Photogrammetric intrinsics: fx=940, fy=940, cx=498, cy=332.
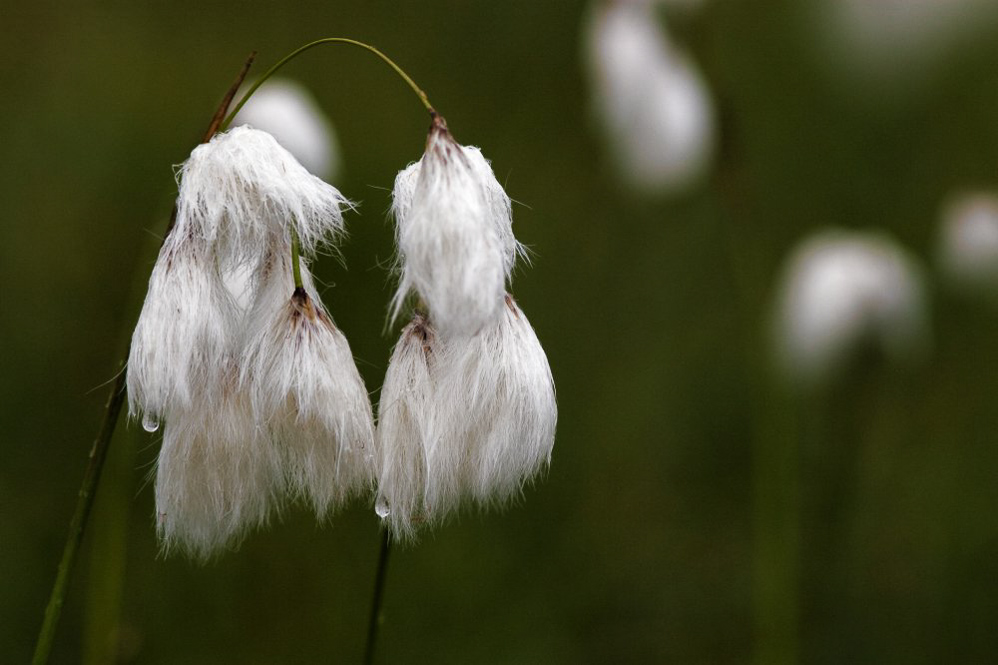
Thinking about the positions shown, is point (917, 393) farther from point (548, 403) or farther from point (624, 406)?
point (548, 403)

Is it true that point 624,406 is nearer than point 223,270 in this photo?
No

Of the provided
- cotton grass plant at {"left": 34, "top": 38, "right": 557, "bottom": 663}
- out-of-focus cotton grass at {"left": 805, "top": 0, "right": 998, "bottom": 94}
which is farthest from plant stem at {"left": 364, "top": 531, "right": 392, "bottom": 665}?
out-of-focus cotton grass at {"left": 805, "top": 0, "right": 998, "bottom": 94}

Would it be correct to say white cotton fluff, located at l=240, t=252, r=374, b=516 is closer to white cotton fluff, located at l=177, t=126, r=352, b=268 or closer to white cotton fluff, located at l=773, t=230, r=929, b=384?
white cotton fluff, located at l=177, t=126, r=352, b=268

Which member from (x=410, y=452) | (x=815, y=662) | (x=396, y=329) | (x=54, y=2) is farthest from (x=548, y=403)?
(x=54, y=2)

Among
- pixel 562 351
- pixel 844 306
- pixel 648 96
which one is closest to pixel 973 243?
pixel 844 306

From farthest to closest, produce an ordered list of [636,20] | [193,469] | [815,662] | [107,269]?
[107,269], [815,662], [636,20], [193,469]

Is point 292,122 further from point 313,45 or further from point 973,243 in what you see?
point 973,243
